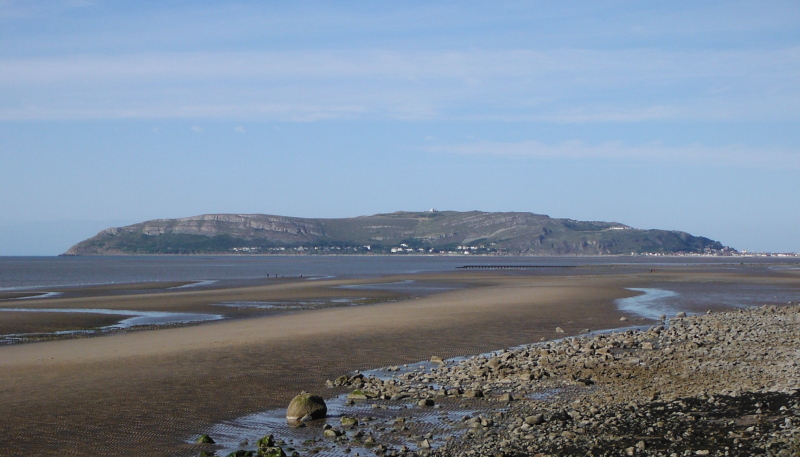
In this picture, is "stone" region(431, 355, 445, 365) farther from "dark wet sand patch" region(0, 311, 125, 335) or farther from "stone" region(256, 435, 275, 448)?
"dark wet sand patch" region(0, 311, 125, 335)

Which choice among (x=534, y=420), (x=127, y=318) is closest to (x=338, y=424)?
(x=534, y=420)

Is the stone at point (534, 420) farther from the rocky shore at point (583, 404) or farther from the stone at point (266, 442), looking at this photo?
the stone at point (266, 442)

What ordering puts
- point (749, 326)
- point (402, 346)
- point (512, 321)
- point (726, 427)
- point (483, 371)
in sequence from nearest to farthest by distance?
point (726, 427) < point (483, 371) < point (402, 346) < point (749, 326) < point (512, 321)

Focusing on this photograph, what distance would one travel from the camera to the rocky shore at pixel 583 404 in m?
9.97

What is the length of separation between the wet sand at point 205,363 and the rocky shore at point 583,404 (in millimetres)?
1909

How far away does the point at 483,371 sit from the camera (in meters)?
15.7

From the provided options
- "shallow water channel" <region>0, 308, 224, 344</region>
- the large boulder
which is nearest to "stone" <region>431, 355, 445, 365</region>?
the large boulder

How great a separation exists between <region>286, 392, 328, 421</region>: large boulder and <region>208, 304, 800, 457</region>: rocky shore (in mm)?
206

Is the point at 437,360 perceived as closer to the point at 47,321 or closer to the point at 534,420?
the point at 534,420

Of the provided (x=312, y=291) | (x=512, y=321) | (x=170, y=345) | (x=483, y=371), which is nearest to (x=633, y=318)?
(x=512, y=321)

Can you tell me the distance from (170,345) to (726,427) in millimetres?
15432

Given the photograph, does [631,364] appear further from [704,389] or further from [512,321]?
[512,321]

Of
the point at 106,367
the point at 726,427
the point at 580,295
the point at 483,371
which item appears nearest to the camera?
the point at 726,427

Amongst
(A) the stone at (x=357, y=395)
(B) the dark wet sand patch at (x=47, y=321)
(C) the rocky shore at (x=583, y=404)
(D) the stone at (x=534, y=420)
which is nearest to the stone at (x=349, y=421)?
(C) the rocky shore at (x=583, y=404)
